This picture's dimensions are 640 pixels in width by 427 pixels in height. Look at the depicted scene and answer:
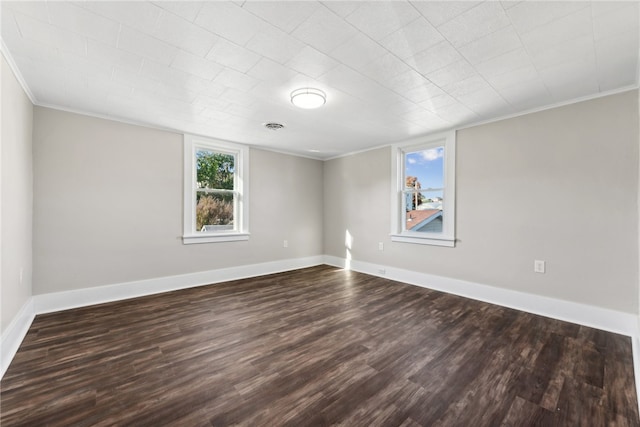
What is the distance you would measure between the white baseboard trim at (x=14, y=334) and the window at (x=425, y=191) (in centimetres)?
448

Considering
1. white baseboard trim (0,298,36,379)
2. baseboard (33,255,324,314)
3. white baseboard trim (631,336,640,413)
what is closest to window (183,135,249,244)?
baseboard (33,255,324,314)

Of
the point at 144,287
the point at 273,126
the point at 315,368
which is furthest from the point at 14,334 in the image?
the point at 273,126

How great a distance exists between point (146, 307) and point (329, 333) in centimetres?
227

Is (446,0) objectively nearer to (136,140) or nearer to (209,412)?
(209,412)

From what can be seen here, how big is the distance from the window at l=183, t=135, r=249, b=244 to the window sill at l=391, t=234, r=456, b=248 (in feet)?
8.61

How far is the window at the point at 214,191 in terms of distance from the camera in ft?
13.4

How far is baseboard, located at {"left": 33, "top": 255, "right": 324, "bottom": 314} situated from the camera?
306 centimetres

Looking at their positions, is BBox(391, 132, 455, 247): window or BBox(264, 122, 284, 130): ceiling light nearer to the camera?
BBox(264, 122, 284, 130): ceiling light

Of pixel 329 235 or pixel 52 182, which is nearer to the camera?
pixel 52 182

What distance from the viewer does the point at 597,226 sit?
2705mm

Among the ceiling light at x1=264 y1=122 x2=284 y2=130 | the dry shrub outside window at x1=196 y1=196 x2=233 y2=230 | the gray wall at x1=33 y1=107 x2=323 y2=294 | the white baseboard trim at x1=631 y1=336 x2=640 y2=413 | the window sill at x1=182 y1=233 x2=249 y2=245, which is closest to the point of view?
the white baseboard trim at x1=631 y1=336 x2=640 y2=413

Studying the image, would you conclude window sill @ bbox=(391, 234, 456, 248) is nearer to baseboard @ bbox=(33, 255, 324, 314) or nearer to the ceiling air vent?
baseboard @ bbox=(33, 255, 324, 314)

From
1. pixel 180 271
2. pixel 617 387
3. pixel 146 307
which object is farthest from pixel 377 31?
pixel 180 271

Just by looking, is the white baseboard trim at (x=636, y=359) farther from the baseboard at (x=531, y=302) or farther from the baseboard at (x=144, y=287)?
the baseboard at (x=144, y=287)
